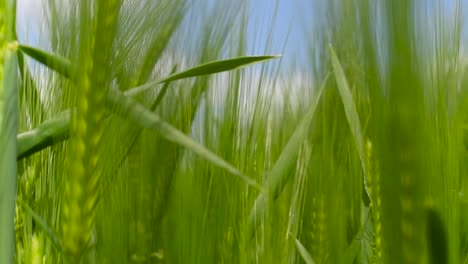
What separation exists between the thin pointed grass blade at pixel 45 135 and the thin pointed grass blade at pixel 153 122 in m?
0.07

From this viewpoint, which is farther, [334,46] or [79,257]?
[334,46]

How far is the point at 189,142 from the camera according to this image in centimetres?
80

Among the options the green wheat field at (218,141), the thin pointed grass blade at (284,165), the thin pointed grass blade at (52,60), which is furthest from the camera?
the thin pointed grass blade at (284,165)

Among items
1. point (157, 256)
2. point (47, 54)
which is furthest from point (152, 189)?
point (47, 54)

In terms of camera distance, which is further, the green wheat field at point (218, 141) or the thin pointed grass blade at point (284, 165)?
the thin pointed grass blade at point (284, 165)

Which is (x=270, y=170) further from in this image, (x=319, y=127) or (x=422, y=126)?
(x=422, y=126)

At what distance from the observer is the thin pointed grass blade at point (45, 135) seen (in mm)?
821

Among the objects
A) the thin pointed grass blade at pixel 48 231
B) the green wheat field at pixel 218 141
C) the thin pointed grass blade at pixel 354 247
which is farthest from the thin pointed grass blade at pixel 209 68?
the thin pointed grass blade at pixel 354 247

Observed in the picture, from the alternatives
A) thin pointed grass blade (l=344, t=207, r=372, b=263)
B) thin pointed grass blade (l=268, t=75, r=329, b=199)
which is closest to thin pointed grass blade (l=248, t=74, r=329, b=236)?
thin pointed grass blade (l=268, t=75, r=329, b=199)

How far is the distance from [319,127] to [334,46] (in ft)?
0.38

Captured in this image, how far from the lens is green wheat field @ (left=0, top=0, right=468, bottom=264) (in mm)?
639

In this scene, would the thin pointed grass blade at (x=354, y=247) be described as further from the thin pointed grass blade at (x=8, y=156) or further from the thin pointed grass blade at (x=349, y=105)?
the thin pointed grass blade at (x=8, y=156)

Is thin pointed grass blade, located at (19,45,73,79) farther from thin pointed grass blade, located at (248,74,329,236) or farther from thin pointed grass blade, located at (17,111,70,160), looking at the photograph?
thin pointed grass blade, located at (248,74,329,236)

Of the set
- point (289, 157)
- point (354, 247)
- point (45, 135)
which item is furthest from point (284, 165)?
point (45, 135)
